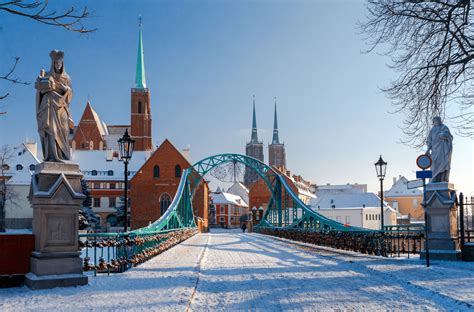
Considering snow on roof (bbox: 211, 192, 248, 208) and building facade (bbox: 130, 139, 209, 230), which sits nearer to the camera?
building facade (bbox: 130, 139, 209, 230)

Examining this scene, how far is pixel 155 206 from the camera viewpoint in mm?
58281

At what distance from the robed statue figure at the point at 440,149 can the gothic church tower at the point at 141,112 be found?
77643 mm

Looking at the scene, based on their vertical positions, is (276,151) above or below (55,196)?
above

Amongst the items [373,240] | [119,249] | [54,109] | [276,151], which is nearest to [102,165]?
[373,240]

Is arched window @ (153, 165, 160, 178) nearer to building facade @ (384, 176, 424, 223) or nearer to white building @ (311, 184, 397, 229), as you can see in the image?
white building @ (311, 184, 397, 229)

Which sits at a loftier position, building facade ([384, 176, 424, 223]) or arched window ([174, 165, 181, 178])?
arched window ([174, 165, 181, 178])

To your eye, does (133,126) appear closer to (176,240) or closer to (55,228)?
(176,240)

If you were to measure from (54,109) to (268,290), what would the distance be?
516 centimetres

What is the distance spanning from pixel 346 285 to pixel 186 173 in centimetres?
2973

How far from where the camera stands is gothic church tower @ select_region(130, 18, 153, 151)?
88.9 m

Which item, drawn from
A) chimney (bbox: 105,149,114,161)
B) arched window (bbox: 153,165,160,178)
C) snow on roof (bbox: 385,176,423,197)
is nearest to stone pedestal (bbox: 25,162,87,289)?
arched window (bbox: 153,165,160,178)

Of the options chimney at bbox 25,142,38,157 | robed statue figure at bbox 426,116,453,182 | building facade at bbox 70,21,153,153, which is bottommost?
robed statue figure at bbox 426,116,453,182

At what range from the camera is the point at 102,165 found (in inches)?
2869

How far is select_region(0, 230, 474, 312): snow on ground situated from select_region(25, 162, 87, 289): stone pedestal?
349 millimetres
